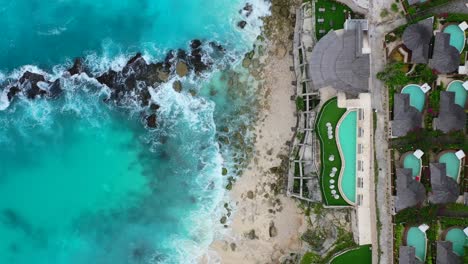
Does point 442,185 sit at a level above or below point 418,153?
below

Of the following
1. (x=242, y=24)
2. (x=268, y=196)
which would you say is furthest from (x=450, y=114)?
(x=242, y=24)

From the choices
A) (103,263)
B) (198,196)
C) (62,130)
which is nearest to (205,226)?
(198,196)

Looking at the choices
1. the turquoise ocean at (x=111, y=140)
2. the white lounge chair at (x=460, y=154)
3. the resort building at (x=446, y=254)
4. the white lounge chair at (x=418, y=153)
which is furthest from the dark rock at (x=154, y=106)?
the resort building at (x=446, y=254)

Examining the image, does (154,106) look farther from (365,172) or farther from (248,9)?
(365,172)

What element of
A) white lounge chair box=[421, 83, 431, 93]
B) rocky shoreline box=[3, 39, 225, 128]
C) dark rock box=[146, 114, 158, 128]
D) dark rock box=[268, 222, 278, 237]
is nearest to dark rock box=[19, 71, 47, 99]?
rocky shoreline box=[3, 39, 225, 128]

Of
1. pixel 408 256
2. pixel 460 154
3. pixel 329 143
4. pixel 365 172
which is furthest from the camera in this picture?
pixel 329 143

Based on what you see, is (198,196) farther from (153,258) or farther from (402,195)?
(402,195)

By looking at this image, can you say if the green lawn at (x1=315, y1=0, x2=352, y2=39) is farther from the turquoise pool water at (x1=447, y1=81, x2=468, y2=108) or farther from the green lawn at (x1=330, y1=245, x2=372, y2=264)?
the green lawn at (x1=330, y1=245, x2=372, y2=264)
